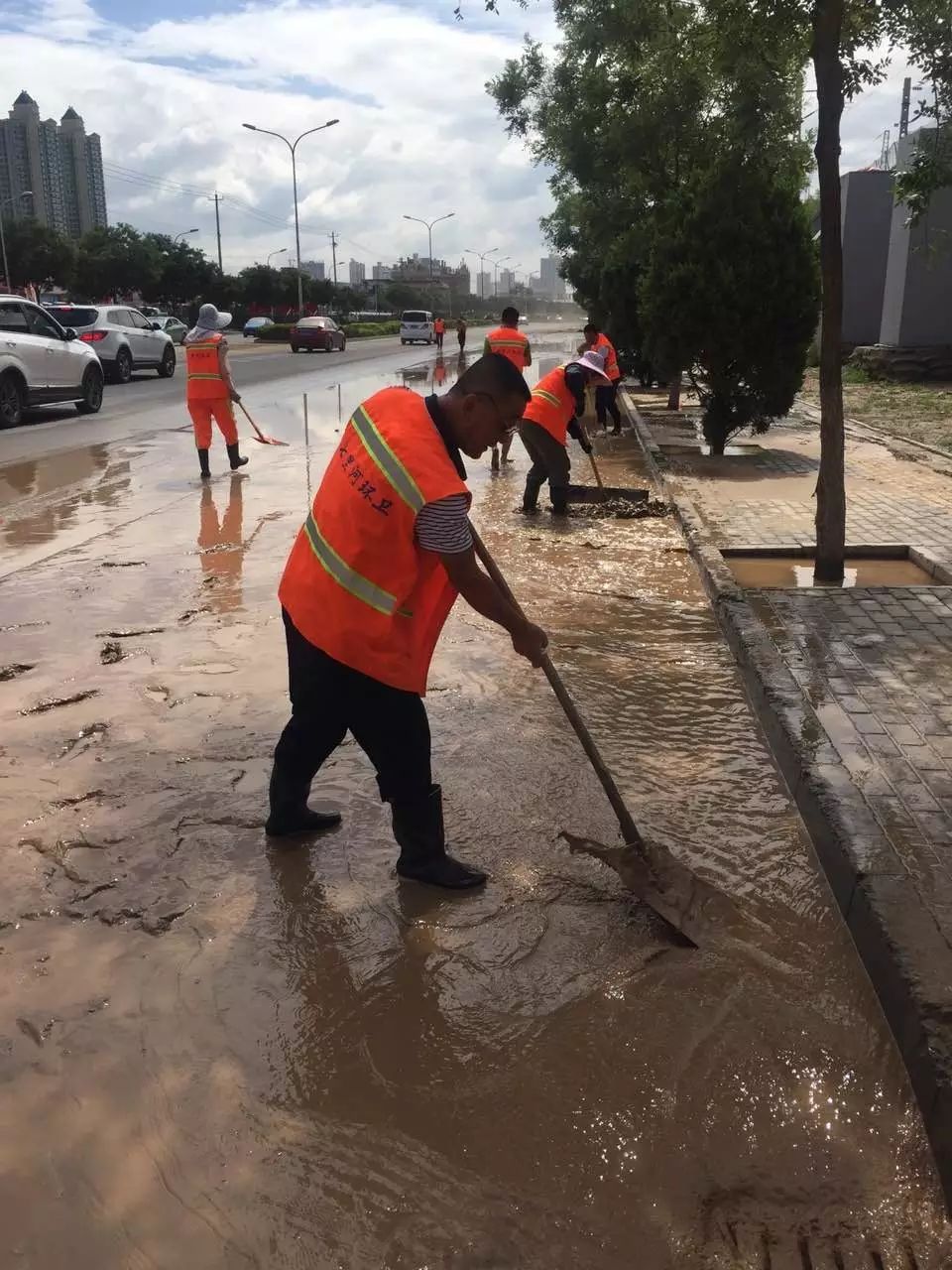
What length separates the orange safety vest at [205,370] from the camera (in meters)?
9.37

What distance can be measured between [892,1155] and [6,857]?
8.56 feet

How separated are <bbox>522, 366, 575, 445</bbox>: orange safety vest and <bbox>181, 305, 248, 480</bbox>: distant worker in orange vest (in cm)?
298

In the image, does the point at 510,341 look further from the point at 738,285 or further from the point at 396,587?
the point at 396,587

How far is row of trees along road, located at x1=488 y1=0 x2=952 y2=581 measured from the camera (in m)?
5.69

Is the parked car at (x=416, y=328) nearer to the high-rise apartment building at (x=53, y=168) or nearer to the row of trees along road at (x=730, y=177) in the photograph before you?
the row of trees along road at (x=730, y=177)

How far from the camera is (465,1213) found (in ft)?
6.61

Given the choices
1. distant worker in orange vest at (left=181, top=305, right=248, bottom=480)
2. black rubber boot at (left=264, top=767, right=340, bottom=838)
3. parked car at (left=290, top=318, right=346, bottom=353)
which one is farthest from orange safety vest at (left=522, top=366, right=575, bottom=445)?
parked car at (left=290, top=318, right=346, bottom=353)

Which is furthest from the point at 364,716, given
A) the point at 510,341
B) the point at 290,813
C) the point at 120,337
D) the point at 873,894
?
the point at 120,337

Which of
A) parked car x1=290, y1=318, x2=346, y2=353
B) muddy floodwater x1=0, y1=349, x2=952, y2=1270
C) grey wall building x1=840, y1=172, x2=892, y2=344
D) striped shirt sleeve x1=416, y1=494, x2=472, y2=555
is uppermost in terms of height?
grey wall building x1=840, y1=172, x2=892, y2=344

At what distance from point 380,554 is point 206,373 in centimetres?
742

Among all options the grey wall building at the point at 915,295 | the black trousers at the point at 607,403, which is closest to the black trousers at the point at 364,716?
the black trousers at the point at 607,403

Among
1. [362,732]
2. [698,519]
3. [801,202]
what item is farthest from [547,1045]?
[801,202]

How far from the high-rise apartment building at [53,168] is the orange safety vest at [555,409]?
7025 cm

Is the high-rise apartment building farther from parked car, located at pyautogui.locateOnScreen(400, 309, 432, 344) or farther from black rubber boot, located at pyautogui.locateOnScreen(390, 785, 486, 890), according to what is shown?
black rubber boot, located at pyautogui.locateOnScreen(390, 785, 486, 890)
